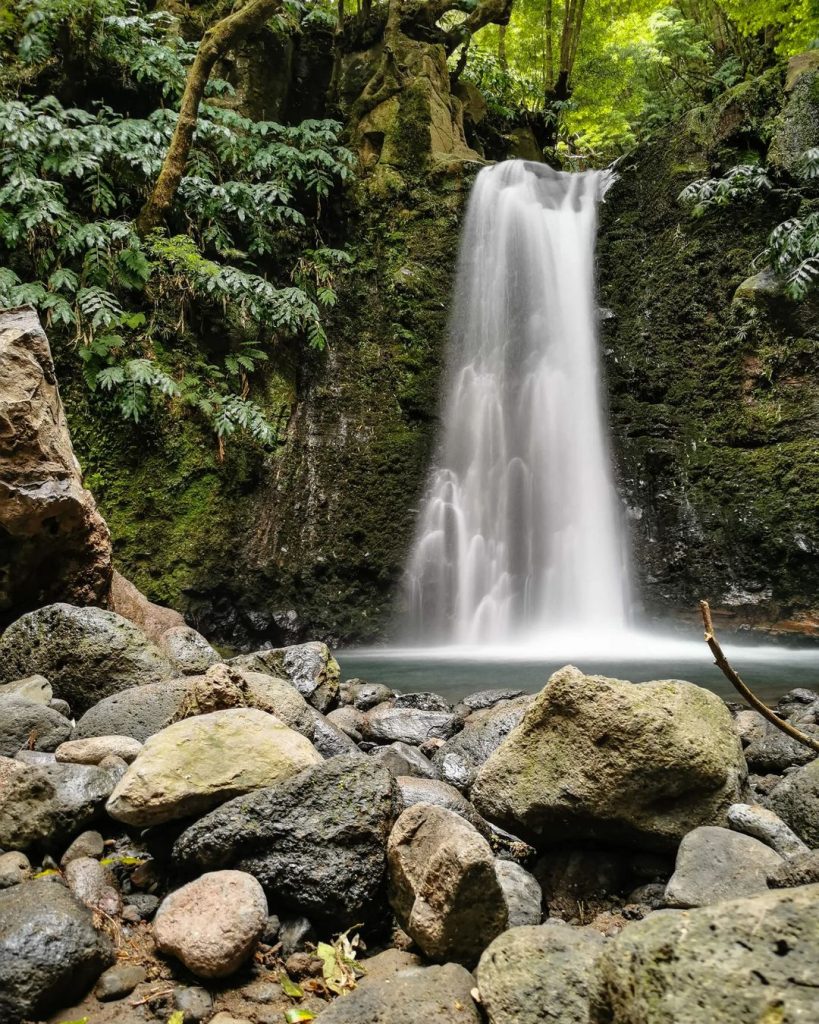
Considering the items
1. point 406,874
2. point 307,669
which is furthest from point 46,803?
point 307,669

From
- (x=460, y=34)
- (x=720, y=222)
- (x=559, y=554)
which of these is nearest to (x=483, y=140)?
(x=460, y=34)

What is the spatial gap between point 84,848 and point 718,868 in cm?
220

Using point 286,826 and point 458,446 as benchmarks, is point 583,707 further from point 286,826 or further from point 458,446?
point 458,446

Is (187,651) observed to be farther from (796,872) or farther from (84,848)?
(796,872)

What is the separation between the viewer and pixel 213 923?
187 centimetres

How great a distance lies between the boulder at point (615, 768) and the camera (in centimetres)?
232

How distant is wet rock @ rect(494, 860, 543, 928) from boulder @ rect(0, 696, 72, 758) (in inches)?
87.3

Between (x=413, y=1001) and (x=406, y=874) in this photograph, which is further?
(x=406, y=874)

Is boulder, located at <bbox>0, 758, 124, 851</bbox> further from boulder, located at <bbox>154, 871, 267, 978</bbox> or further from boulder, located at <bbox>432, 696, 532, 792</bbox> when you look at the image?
boulder, located at <bbox>432, 696, 532, 792</bbox>

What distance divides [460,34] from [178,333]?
9024 millimetres

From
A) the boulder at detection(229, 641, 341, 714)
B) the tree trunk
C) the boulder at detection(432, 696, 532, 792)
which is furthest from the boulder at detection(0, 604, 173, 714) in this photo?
the tree trunk

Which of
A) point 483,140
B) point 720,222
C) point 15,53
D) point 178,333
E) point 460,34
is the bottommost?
point 178,333

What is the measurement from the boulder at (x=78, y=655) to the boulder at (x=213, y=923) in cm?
215

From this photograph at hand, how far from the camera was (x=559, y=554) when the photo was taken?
913 cm
